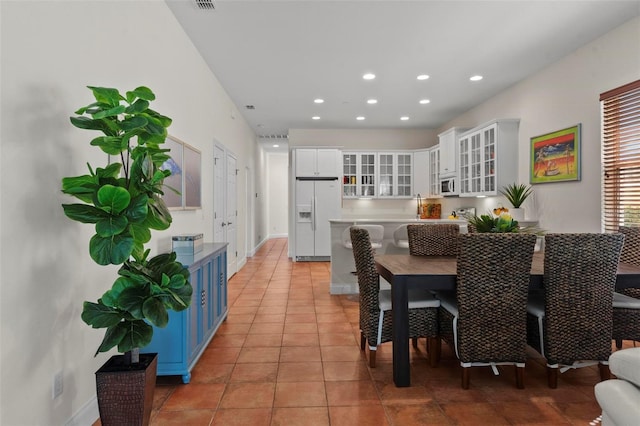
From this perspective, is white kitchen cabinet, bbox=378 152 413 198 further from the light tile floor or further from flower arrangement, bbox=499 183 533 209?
the light tile floor

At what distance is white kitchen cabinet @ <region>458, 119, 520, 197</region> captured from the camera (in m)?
5.12

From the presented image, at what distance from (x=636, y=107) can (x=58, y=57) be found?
436 centimetres

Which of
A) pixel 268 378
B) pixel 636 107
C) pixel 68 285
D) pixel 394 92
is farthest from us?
pixel 394 92

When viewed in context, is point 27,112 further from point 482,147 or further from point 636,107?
point 482,147

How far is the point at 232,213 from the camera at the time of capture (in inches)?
244

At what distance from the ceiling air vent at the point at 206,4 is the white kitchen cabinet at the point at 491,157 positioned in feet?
12.9

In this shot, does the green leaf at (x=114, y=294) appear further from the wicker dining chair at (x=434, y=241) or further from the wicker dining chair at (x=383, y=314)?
the wicker dining chair at (x=434, y=241)

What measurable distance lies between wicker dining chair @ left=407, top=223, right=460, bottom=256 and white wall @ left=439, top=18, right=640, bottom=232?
155 centimetres

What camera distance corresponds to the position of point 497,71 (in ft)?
15.3

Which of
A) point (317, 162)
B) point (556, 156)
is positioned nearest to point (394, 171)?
point (317, 162)

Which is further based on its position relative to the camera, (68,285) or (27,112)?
(68,285)

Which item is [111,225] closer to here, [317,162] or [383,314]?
[383,314]

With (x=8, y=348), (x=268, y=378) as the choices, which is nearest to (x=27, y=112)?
(x=8, y=348)

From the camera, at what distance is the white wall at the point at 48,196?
1501 mm
